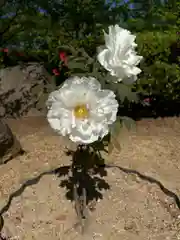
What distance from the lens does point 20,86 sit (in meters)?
4.40

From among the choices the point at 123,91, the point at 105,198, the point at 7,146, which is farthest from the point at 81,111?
the point at 7,146

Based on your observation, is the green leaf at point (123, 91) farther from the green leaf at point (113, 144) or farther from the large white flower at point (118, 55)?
the green leaf at point (113, 144)

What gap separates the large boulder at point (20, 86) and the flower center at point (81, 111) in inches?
90.7

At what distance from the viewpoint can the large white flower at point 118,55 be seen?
1.99 m

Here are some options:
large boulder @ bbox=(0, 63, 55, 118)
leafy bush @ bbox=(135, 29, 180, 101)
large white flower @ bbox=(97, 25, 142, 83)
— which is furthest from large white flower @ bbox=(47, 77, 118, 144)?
large boulder @ bbox=(0, 63, 55, 118)

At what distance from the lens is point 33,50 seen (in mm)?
4758

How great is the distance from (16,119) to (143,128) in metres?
1.17

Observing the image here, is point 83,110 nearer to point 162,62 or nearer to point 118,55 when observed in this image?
point 118,55

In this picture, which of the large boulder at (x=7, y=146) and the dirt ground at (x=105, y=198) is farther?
the large boulder at (x=7, y=146)

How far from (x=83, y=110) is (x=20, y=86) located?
100 inches

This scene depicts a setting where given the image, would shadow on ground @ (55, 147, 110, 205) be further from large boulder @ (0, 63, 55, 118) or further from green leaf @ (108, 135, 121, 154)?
large boulder @ (0, 63, 55, 118)

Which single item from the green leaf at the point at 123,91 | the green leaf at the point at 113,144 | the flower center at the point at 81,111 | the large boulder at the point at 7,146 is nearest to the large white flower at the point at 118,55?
the green leaf at the point at 123,91

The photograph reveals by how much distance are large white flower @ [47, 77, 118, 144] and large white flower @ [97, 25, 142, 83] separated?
11cm

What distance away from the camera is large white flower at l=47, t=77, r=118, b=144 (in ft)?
6.30
